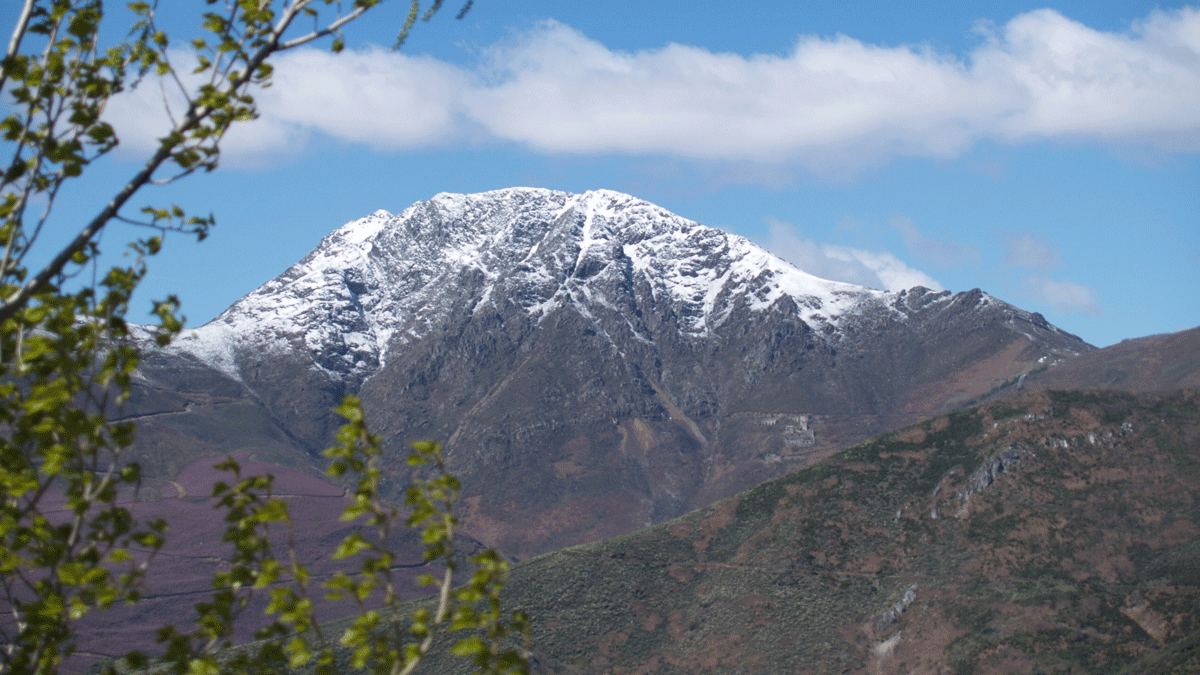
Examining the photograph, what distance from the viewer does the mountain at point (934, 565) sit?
5919 cm

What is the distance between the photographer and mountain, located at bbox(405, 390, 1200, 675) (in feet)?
194

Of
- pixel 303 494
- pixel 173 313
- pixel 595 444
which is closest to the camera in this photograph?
pixel 173 313

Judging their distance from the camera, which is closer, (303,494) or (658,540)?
(658,540)

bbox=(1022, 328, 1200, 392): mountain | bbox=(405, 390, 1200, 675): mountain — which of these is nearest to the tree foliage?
bbox=(405, 390, 1200, 675): mountain

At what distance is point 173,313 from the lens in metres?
8.66

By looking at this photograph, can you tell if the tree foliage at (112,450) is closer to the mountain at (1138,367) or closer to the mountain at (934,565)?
the mountain at (934,565)

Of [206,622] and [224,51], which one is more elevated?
[224,51]

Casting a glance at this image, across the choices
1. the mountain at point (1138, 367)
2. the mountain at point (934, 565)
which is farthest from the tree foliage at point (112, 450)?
the mountain at point (1138, 367)

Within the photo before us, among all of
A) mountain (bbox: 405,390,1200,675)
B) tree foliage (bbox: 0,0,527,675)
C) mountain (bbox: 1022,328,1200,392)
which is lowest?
mountain (bbox: 405,390,1200,675)

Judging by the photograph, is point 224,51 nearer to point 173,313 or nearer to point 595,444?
point 173,313

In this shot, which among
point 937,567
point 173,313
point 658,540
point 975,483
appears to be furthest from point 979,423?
point 173,313

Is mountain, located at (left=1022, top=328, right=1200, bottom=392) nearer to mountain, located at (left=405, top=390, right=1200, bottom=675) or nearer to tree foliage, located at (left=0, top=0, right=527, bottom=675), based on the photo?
mountain, located at (left=405, top=390, right=1200, bottom=675)

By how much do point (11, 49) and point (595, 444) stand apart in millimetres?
188132

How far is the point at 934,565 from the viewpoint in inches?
2835
